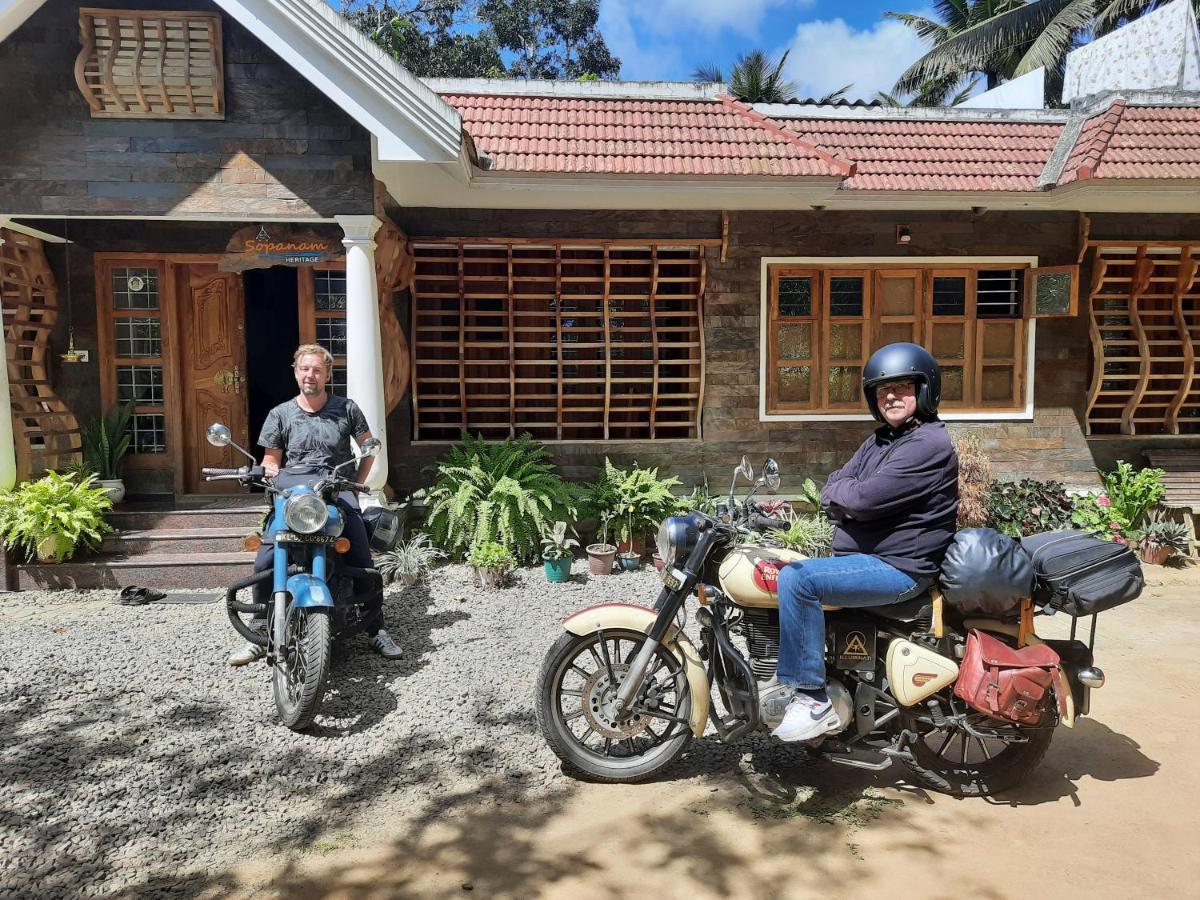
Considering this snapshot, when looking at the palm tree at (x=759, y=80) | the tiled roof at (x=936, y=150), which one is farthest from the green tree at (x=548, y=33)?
the tiled roof at (x=936, y=150)

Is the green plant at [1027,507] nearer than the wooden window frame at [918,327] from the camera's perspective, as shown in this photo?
Yes

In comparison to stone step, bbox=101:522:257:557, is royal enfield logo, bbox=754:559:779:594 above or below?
above

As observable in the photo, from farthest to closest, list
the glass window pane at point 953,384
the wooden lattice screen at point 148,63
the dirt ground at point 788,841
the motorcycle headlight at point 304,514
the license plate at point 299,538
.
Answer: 1. the glass window pane at point 953,384
2. the wooden lattice screen at point 148,63
3. the license plate at point 299,538
4. the motorcycle headlight at point 304,514
5. the dirt ground at point 788,841

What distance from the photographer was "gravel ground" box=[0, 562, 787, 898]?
9.55ft

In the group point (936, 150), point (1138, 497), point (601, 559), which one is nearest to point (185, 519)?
point (601, 559)

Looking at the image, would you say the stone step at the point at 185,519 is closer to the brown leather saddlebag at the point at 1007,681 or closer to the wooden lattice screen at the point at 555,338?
the wooden lattice screen at the point at 555,338

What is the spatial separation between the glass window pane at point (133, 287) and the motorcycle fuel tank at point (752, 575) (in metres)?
6.80

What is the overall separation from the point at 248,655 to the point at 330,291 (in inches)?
168

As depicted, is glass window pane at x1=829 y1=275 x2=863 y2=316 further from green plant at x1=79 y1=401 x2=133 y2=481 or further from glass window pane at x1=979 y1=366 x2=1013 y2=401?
green plant at x1=79 y1=401 x2=133 y2=481

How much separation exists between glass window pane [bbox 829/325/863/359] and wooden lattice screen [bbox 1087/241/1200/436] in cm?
238

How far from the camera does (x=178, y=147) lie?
6141mm

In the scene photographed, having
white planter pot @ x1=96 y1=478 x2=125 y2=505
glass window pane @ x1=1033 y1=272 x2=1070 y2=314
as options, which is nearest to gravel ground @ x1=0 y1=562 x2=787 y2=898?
white planter pot @ x1=96 y1=478 x2=125 y2=505

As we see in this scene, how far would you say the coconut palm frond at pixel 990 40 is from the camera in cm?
2255

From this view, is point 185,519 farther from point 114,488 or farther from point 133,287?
point 133,287
